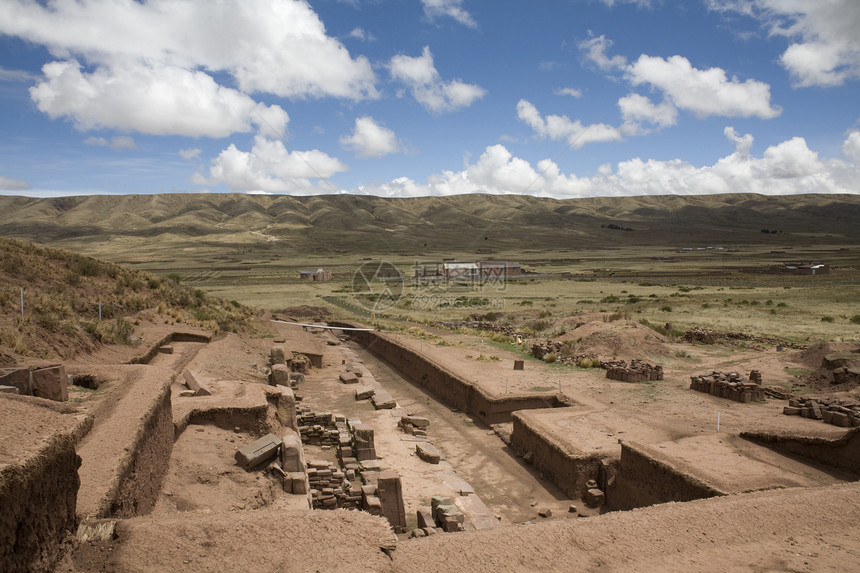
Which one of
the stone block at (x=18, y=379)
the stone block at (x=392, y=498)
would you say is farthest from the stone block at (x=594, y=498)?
→ the stone block at (x=18, y=379)

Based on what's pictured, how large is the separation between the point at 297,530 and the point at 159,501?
3.55 metres

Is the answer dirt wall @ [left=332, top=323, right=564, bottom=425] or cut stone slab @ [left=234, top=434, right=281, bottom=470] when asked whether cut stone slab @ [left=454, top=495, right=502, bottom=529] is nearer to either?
cut stone slab @ [left=234, top=434, right=281, bottom=470]

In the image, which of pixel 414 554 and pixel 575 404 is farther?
pixel 575 404

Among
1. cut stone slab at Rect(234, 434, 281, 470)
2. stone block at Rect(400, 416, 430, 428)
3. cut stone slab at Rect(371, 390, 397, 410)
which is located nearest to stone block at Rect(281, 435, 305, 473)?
cut stone slab at Rect(234, 434, 281, 470)

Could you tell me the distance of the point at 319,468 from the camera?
424 inches

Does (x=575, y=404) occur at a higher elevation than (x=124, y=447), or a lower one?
lower

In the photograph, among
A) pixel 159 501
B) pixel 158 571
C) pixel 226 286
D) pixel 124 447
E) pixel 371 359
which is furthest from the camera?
pixel 226 286

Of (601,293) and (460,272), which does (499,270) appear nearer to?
(460,272)

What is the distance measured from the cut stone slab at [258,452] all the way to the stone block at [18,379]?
3761 millimetres

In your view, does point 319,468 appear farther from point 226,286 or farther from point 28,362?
point 226,286

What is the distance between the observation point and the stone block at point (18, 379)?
354 inches

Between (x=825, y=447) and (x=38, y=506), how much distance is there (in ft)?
43.5

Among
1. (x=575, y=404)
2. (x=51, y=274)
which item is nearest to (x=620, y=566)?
(x=575, y=404)

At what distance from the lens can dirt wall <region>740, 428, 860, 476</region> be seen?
1048 centimetres
